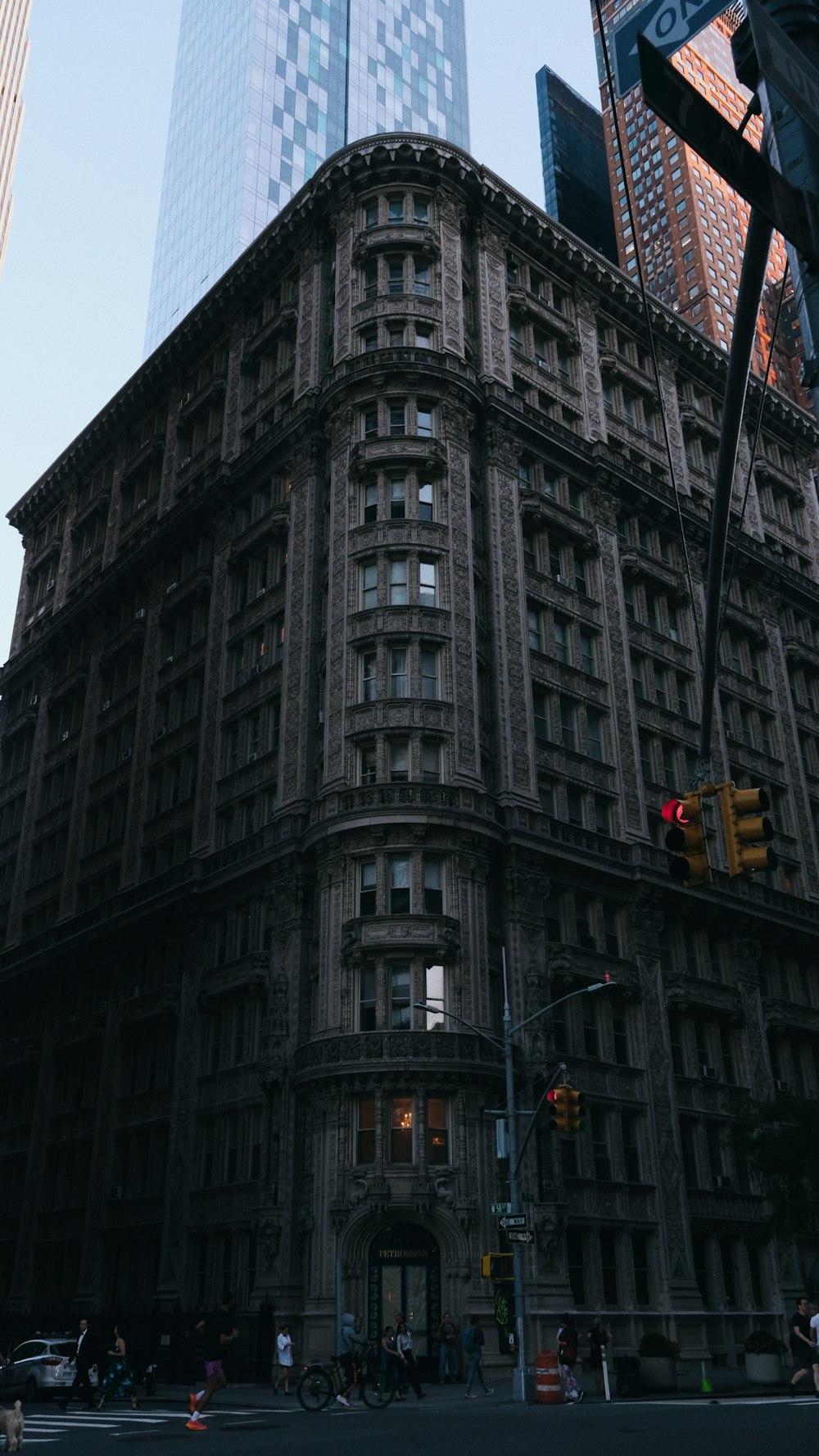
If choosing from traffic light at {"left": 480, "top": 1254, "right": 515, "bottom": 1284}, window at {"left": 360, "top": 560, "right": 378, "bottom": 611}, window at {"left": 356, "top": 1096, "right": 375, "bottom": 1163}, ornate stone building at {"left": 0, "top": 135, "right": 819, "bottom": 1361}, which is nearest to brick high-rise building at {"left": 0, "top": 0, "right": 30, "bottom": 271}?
ornate stone building at {"left": 0, "top": 135, "right": 819, "bottom": 1361}

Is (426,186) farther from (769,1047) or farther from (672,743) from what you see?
(769,1047)

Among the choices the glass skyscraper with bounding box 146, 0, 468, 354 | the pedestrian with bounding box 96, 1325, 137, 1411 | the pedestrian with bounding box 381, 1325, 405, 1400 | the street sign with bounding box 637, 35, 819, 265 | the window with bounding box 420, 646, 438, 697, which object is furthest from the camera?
the glass skyscraper with bounding box 146, 0, 468, 354

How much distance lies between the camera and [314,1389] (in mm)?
27500

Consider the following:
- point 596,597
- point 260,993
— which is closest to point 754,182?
point 260,993

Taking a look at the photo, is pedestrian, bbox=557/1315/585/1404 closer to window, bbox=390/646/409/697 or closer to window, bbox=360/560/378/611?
window, bbox=390/646/409/697

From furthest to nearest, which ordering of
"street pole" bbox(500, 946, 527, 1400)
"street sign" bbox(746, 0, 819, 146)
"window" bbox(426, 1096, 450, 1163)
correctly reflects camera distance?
"window" bbox(426, 1096, 450, 1163)
"street pole" bbox(500, 946, 527, 1400)
"street sign" bbox(746, 0, 819, 146)

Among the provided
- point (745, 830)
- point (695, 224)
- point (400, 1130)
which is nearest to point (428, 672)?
point (400, 1130)

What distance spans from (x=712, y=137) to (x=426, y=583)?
40921 mm

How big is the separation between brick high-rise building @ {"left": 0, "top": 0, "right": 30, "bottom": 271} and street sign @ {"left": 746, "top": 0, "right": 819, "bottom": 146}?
497ft

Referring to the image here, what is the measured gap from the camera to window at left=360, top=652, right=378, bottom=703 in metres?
47.0

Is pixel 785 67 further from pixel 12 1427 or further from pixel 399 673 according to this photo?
pixel 399 673

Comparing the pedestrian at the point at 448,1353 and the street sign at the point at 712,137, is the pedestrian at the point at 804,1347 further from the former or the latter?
the street sign at the point at 712,137

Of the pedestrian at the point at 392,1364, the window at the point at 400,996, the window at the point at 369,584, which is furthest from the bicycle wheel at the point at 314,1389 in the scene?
the window at the point at 369,584

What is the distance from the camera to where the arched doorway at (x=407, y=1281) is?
1492 inches
